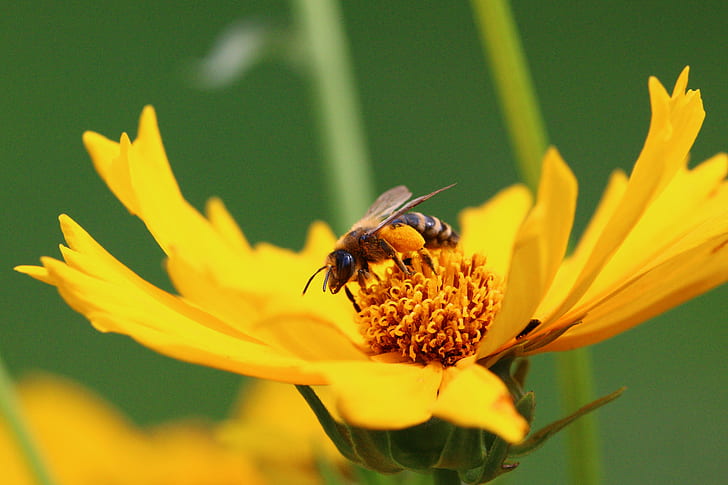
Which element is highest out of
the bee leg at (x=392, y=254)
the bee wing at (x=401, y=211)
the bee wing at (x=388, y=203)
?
the bee wing at (x=401, y=211)

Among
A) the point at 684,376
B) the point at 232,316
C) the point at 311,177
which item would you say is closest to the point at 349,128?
the point at 232,316

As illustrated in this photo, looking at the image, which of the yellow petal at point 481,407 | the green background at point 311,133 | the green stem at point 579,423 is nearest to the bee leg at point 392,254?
the green stem at point 579,423

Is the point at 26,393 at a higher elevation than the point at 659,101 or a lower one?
lower

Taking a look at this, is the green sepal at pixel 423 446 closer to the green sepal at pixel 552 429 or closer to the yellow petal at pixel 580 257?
the green sepal at pixel 552 429

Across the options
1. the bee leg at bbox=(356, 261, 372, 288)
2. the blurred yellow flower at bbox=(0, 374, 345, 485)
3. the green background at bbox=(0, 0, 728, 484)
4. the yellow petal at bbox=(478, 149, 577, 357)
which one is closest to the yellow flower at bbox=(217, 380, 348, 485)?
the blurred yellow flower at bbox=(0, 374, 345, 485)

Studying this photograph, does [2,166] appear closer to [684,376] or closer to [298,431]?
[684,376]

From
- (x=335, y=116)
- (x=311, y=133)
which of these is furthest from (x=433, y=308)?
(x=311, y=133)
